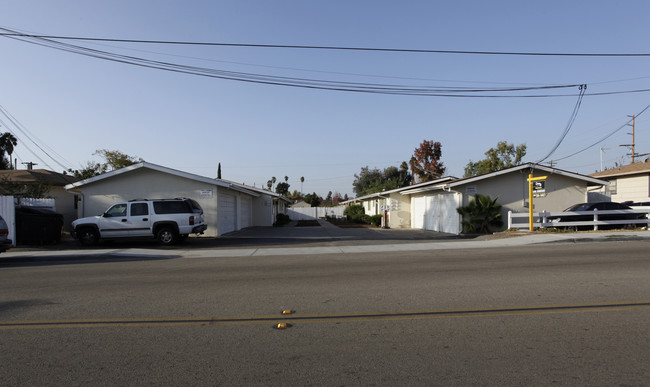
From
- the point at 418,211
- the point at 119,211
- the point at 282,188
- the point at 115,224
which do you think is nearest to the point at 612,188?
the point at 418,211

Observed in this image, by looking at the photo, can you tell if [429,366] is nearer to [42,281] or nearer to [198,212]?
[42,281]

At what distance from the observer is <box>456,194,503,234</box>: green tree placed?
21328 mm

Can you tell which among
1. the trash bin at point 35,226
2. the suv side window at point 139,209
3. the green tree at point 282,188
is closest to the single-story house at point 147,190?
the trash bin at point 35,226

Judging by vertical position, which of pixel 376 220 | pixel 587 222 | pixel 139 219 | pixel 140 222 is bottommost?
pixel 376 220

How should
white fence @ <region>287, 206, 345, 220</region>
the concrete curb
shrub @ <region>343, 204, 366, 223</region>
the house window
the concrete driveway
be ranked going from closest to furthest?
the concrete curb < the concrete driveway < the house window < shrub @ <region>343, 204, 366, 223</region> < white fence @ <region>287, 206, 345, 220</region>

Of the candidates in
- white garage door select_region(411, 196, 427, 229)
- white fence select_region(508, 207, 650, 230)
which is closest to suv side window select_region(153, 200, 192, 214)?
white fence select_region(508, 207, 650, 230)

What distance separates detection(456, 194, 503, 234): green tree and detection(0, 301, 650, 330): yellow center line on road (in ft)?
51.7

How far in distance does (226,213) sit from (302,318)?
720 inches

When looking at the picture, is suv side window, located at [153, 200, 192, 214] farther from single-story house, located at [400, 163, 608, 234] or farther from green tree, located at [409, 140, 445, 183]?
green tree, located at [409, 140, 445, 183]

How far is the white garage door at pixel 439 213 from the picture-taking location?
22469mm

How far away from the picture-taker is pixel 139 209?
16.6m

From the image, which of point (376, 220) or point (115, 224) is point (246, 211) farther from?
point (115, 224)

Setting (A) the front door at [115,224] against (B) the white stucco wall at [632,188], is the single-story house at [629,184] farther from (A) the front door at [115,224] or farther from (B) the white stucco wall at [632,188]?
(A) the front door at [115,224]

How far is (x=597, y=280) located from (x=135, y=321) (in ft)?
25.8
